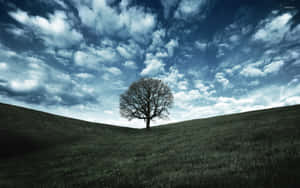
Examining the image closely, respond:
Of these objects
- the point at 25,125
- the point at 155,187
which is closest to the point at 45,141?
the point at 25,125

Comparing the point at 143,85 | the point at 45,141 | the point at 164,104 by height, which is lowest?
the point at 45,141

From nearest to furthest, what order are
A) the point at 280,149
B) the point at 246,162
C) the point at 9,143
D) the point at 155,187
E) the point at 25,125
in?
the point at 155,187 → the point at 246,162 → the point at 280,149 → the point at 9,143 → the point at 25,125

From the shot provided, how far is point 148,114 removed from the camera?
130 ft

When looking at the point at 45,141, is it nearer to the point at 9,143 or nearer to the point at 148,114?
the point at 9,143

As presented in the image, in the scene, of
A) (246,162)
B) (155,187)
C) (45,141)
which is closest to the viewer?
(155,187)

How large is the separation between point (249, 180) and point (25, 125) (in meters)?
35.4

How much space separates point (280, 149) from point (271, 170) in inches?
147

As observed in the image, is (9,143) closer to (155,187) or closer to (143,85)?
(155,187)

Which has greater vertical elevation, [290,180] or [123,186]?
[290,180]

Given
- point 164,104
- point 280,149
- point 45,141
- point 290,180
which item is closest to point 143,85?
point 164,104

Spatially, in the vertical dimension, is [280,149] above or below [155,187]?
above

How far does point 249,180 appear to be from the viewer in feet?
14.3

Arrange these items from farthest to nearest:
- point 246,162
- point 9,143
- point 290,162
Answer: point 9,143, point 246,162, point 290,162

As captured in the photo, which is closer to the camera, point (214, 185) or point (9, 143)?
point (214, 185)
